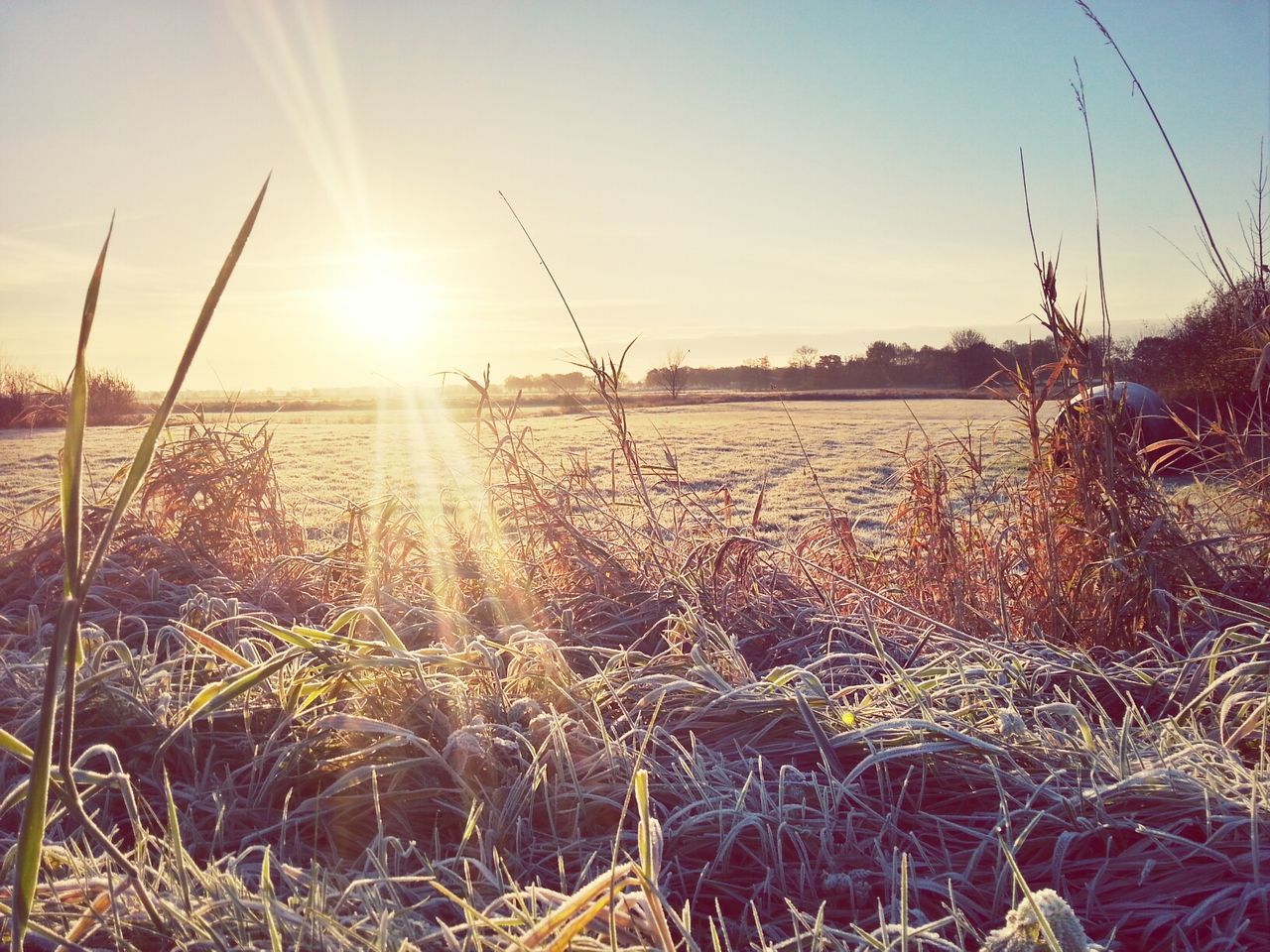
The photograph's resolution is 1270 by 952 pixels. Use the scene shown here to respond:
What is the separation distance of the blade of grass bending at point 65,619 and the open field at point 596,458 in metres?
1.56

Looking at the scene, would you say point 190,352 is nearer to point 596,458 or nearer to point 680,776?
point 680,776

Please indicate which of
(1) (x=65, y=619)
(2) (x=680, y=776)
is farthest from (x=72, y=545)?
(2) (x=680, y=776)

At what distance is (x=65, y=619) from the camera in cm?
48

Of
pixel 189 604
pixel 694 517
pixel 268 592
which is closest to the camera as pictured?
pixel 189 604

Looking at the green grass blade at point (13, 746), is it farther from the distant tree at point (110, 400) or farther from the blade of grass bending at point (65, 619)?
the distant tree at point (110, 400)

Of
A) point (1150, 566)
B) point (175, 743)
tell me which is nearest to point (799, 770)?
point (175, 743)

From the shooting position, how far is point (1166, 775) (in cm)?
123

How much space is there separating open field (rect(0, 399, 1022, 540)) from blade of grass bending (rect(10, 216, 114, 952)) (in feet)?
5.10

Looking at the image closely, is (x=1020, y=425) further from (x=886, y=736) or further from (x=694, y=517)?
(x=886, y=736)

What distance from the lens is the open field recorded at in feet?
14.3

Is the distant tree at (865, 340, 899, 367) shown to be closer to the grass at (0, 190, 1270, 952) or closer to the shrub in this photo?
the shrub

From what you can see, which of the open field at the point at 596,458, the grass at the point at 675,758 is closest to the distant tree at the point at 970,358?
the open field at the point at 596,458

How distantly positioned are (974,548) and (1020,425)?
59cm

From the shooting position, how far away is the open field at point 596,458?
4350 mm
